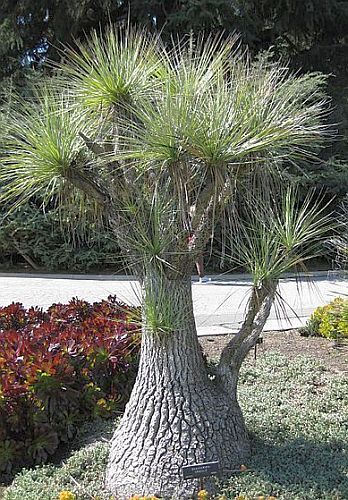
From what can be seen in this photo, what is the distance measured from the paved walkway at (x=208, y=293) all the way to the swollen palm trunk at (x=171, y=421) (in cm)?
316

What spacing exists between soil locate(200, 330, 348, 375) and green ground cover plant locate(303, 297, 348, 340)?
3.3 inches

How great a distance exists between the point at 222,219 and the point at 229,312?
5.36 m

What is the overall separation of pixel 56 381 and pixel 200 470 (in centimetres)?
122

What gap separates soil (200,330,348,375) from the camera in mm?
5191

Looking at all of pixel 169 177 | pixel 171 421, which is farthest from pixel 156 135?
pixel 171 421

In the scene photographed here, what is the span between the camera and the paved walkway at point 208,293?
6.96m

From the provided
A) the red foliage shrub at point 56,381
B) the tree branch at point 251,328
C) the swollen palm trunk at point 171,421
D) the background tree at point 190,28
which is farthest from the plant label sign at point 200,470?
the background tree at point 190,28

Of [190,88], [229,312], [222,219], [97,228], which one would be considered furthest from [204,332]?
[190,88]

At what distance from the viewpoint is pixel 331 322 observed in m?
5.96

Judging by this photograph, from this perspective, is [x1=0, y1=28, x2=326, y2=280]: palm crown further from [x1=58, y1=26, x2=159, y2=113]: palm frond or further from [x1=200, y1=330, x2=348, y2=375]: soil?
[x1=200, y1=330, x2=348, y2=375]: soil

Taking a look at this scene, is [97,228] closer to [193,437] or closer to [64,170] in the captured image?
[64,170]

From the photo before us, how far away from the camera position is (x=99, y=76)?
246 cm

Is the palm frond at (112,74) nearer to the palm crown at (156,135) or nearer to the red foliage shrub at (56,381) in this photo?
the palm crown at (156,135)

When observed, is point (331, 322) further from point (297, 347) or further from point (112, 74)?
point (112, 74)
